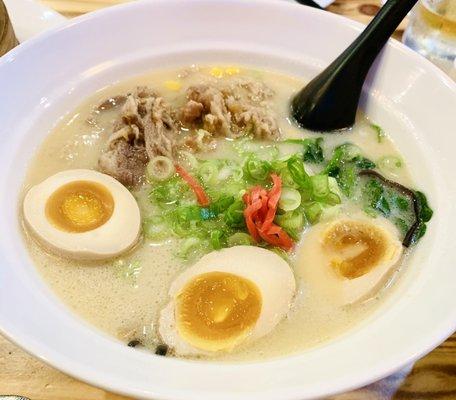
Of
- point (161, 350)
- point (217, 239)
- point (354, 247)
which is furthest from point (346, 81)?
point (161, 350)

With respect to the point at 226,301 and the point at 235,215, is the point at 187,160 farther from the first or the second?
the point at 226,301

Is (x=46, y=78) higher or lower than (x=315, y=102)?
lower

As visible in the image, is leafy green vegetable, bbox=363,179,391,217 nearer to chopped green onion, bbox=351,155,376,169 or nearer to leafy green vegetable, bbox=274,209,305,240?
chopped green onion, bbox=351,155,376,169

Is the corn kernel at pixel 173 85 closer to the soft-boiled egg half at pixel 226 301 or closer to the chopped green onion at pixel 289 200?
the chopped green onion at pixel 289 200

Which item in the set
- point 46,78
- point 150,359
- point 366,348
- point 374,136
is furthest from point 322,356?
point 46,78

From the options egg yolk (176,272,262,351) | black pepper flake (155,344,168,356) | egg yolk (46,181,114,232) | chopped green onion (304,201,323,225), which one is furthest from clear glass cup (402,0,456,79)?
black pepper flake (155,344,168,356)

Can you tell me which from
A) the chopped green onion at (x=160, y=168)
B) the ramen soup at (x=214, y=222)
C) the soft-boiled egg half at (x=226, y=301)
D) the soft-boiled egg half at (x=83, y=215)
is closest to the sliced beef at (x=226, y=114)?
the ramen soup at (x=214, y=222)

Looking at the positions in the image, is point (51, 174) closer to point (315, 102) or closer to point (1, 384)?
point (1, 384)
